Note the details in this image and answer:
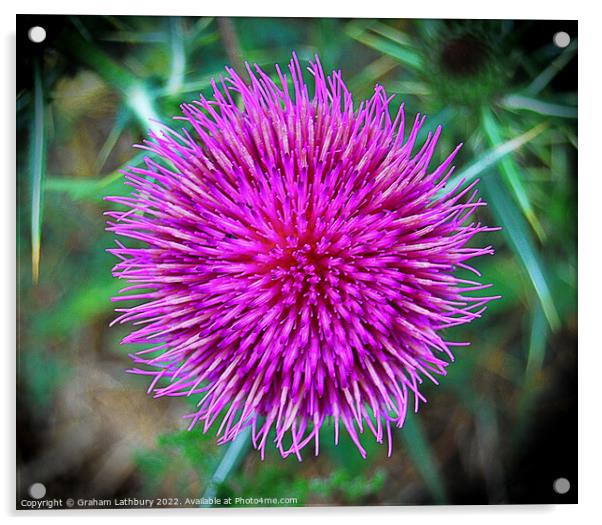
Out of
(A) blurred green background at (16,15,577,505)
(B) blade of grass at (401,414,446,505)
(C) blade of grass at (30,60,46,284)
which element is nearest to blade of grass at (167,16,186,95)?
(A) blurred green background at (16,15,577,505)

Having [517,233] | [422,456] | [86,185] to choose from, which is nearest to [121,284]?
[86,185]

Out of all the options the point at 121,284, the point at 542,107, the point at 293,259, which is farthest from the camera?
the point at 542,107

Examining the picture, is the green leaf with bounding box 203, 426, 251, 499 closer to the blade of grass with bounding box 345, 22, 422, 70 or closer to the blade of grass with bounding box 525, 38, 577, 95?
the blade of grass with bounding box 345, 22, 422, 70

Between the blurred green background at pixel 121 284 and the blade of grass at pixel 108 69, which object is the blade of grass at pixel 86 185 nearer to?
the blurred green background at pixel 121 284

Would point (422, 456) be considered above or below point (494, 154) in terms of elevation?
below
